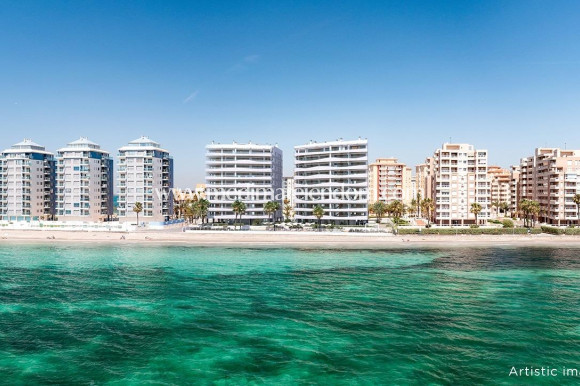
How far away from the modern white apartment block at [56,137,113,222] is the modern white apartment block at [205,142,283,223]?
3776cm

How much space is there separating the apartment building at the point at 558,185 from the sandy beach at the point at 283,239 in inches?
1195

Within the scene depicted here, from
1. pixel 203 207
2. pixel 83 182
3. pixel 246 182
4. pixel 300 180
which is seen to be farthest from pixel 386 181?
pixel 83 182

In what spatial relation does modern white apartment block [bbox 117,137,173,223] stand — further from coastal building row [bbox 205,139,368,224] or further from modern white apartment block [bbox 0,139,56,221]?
modern white apartment block [bbox 0,139,56,221]

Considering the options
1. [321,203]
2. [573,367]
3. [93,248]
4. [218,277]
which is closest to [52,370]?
[218,277]

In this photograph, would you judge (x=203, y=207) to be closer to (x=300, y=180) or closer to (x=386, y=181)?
(x=300, y=180)

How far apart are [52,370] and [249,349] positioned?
46.6ft

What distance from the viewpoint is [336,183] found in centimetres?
12594

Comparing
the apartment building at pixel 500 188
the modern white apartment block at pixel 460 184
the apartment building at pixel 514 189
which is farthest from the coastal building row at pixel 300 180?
the apartment building at pixel 500 188

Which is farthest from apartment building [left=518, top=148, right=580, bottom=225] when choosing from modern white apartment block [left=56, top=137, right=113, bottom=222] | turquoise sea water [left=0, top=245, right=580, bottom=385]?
modern white apartment block [left=56, top=137, right=113, bottom=222]

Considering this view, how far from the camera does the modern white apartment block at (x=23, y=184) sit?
136125 mm

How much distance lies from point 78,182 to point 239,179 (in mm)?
51882

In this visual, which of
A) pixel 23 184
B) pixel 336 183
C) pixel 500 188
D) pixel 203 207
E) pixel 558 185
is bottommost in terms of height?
pixel 203 207

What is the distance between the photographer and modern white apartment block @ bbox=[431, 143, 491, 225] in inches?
5094

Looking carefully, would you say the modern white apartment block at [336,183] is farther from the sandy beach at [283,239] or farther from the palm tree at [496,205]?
the palm tree at [496,205]
